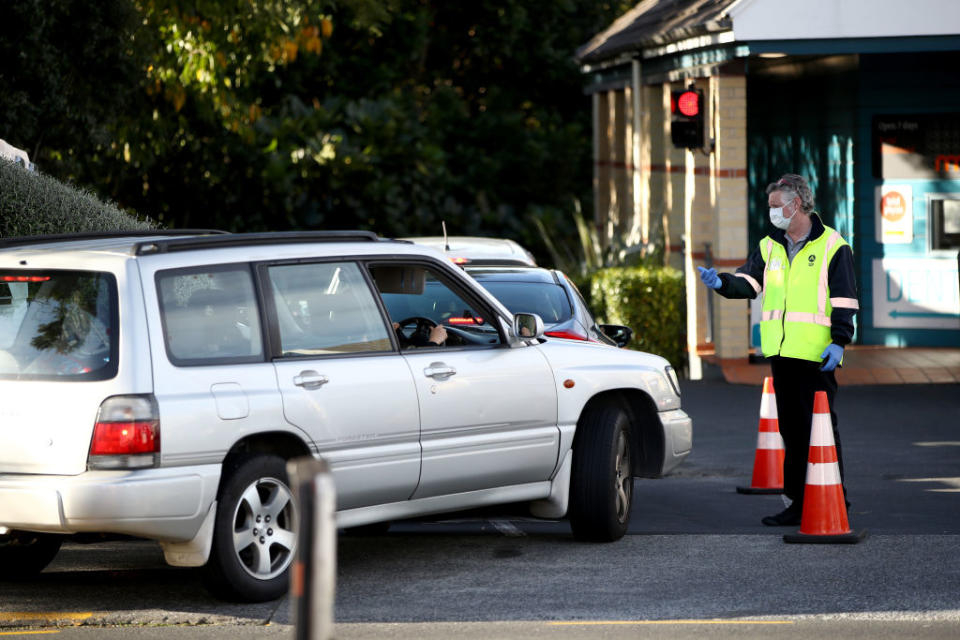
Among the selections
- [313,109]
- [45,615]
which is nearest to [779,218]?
[45,615]

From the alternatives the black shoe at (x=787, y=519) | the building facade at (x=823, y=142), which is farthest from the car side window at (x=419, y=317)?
the building facade at (x=823, y=142)

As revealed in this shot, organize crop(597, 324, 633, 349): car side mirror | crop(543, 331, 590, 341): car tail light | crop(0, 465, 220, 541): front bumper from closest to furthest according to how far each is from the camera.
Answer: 1. crop(0, 465, 220, 541): front bumper
2. crop(543, 331, 590, 341): car tail light
3. crop(597, 324, 633, 349): car side mirror

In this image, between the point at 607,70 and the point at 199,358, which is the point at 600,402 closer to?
Answer: the point at 199,358

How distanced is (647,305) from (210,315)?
11.3 m

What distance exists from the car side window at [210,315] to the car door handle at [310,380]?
0.19m

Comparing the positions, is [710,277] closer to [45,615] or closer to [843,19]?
[45,615]

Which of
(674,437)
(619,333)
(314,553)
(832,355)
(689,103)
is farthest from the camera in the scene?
(689,103)

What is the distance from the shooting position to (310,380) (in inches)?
289

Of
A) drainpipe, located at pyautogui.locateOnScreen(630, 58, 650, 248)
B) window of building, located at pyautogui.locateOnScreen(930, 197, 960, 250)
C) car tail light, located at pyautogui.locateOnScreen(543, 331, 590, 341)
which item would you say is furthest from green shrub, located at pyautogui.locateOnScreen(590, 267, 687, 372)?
car tail light, located at pyautogui.locateOnScreen(543, 331, 590, 341)

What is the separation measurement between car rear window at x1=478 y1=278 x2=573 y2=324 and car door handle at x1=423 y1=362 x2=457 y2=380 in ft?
12.0

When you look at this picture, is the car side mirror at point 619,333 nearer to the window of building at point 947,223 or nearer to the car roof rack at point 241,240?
the car roof rack at point 241,240

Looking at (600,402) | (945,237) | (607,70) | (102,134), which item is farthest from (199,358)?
(607,70)

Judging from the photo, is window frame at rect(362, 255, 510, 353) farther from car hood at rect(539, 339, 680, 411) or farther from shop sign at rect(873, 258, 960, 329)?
shop sign at rect(873, 258, 960, 329)

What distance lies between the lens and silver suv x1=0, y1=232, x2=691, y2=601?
21.9 feet
